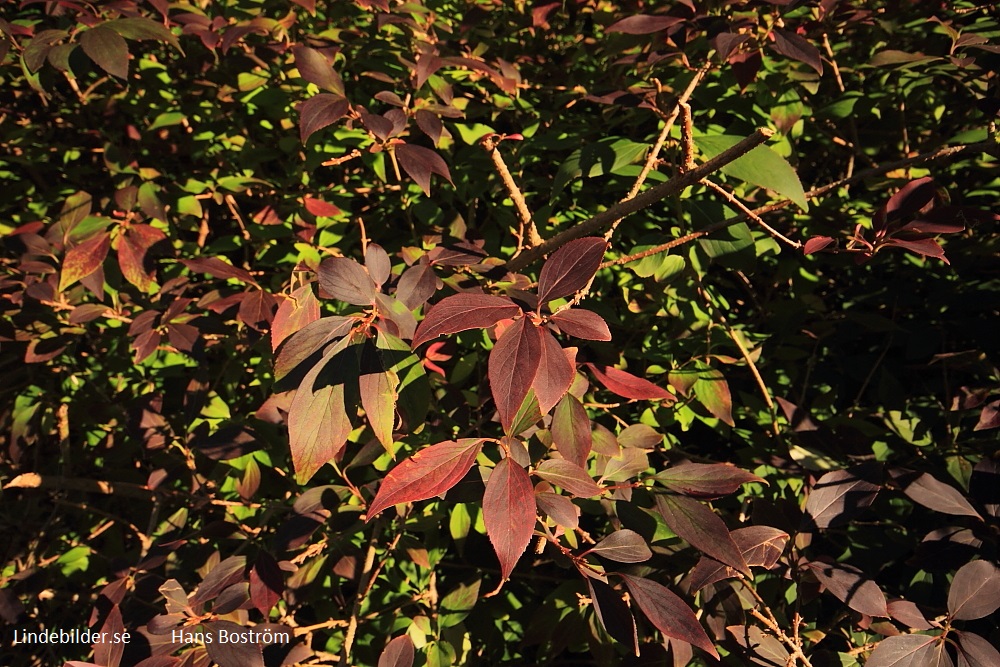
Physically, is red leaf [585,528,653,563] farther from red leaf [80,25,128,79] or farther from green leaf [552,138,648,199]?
red leaf [80,25,128,79]

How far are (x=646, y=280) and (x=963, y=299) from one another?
0.91m

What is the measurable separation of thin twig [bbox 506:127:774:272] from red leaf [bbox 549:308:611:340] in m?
0.25

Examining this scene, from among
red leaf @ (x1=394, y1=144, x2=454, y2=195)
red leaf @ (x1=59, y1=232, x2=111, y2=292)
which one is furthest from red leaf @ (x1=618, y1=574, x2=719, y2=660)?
red leaf @ (x1=59, y1=232, x2=111, y2=292)

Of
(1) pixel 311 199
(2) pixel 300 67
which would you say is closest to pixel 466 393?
(1) pixel 311 199

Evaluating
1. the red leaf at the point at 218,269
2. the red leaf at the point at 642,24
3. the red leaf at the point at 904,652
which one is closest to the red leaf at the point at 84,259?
the red leaf at the point at 218,269

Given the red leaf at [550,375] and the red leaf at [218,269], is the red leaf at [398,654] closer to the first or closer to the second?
the red leaf at [550,375]

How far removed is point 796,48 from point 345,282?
1085mm

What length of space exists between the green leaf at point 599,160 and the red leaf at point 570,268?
1.63ft

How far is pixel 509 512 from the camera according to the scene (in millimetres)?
894

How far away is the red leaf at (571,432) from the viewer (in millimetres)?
1142

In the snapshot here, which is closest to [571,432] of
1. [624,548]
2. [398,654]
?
[624,548]

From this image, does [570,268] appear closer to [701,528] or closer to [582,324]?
[582,324]

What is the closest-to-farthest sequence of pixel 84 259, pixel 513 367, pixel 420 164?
pixel 513 367, pixel 420 164, pixel 84 259

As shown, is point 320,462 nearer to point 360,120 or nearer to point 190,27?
point 360,120
